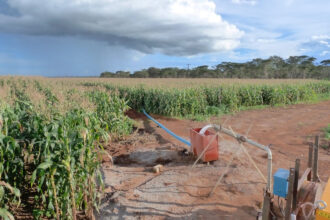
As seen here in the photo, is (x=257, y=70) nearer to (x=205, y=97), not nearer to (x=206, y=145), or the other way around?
(x=205, y=97)

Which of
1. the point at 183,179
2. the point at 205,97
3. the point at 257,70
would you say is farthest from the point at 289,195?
the point at 257,70

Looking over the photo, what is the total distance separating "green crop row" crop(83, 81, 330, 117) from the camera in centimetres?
1194

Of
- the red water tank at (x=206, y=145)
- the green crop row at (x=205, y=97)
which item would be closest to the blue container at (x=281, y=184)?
the red water tank at (x=206, y=145)

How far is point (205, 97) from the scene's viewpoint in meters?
12.9

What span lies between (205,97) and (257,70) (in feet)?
131

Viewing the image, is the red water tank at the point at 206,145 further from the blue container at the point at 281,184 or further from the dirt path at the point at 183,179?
the blue container at the point at 281,184

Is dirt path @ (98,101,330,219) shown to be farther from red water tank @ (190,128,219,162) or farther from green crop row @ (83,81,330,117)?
green crop row @ (83,81,330,117)

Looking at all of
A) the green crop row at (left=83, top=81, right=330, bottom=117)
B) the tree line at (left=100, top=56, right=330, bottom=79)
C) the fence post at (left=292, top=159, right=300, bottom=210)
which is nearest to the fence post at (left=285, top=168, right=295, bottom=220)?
the fence post at (left=292, top=159, right=300, bottom=210)

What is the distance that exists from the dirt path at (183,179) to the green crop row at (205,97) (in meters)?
3.90

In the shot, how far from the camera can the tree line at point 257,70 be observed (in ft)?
151

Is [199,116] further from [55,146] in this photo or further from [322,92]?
[322,92]

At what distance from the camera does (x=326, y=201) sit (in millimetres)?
2104

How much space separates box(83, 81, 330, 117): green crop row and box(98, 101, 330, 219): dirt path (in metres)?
3.90

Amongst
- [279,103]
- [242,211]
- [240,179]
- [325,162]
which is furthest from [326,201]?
[279,103]
